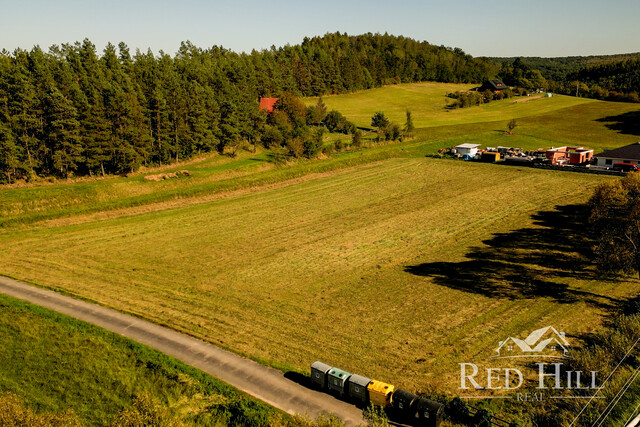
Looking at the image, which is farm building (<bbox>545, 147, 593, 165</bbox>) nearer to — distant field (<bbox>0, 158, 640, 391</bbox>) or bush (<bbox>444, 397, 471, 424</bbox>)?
distant field (<bbox>0, 158, 640, 391</bbox>)

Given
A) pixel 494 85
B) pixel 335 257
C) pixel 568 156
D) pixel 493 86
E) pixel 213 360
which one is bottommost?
pixel 213 360

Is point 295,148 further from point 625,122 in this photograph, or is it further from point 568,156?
point 625,122

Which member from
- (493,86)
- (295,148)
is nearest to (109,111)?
(295,148)

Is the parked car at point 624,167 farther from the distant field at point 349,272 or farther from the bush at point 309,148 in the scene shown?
the bush at point 309,148

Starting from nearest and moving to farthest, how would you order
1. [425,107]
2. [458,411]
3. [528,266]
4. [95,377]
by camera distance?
[458,411] < [95,377] < [528,266] < [425,107]

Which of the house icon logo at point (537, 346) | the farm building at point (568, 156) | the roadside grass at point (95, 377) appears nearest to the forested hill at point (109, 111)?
the roadside grass at point (95, 377)

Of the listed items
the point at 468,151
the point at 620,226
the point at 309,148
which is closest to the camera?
the point at 620,226
